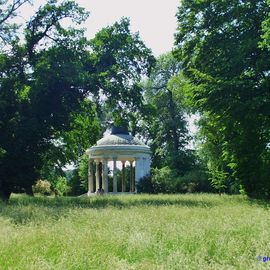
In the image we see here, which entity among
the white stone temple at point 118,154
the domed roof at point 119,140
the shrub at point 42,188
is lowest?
the shrub at point 42,188

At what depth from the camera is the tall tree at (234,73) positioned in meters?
22.4

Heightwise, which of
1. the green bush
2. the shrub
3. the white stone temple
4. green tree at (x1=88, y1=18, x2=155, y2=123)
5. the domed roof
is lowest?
the shrub

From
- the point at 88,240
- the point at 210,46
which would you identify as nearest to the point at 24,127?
the point at 210,46

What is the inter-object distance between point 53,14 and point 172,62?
33.6 m

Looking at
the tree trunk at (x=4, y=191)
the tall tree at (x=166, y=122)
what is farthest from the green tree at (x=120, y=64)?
the tall tree at (x=166, y=122)

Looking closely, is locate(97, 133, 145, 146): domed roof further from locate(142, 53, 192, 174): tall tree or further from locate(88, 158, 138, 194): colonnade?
locate(142, 53, 192, 174): tall tree

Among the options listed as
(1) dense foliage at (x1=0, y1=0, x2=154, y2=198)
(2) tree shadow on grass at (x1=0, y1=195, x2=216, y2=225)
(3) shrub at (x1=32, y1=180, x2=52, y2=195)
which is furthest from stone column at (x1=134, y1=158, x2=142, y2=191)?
(2) tree shadow on grass at (x1=0, y1=195, x2=216, y2=225)

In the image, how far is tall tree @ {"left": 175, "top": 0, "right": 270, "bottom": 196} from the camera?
2242cm

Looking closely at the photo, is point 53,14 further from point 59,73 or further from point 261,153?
point 261,153

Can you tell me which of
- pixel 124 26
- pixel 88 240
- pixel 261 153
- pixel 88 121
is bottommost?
pixel 88 240

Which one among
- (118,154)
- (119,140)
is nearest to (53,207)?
(118,154)

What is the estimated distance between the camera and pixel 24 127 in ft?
83.9

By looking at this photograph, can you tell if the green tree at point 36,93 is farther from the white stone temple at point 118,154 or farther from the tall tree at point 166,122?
the tall tree at point 166,122

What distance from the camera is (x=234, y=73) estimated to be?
23.6 meters
